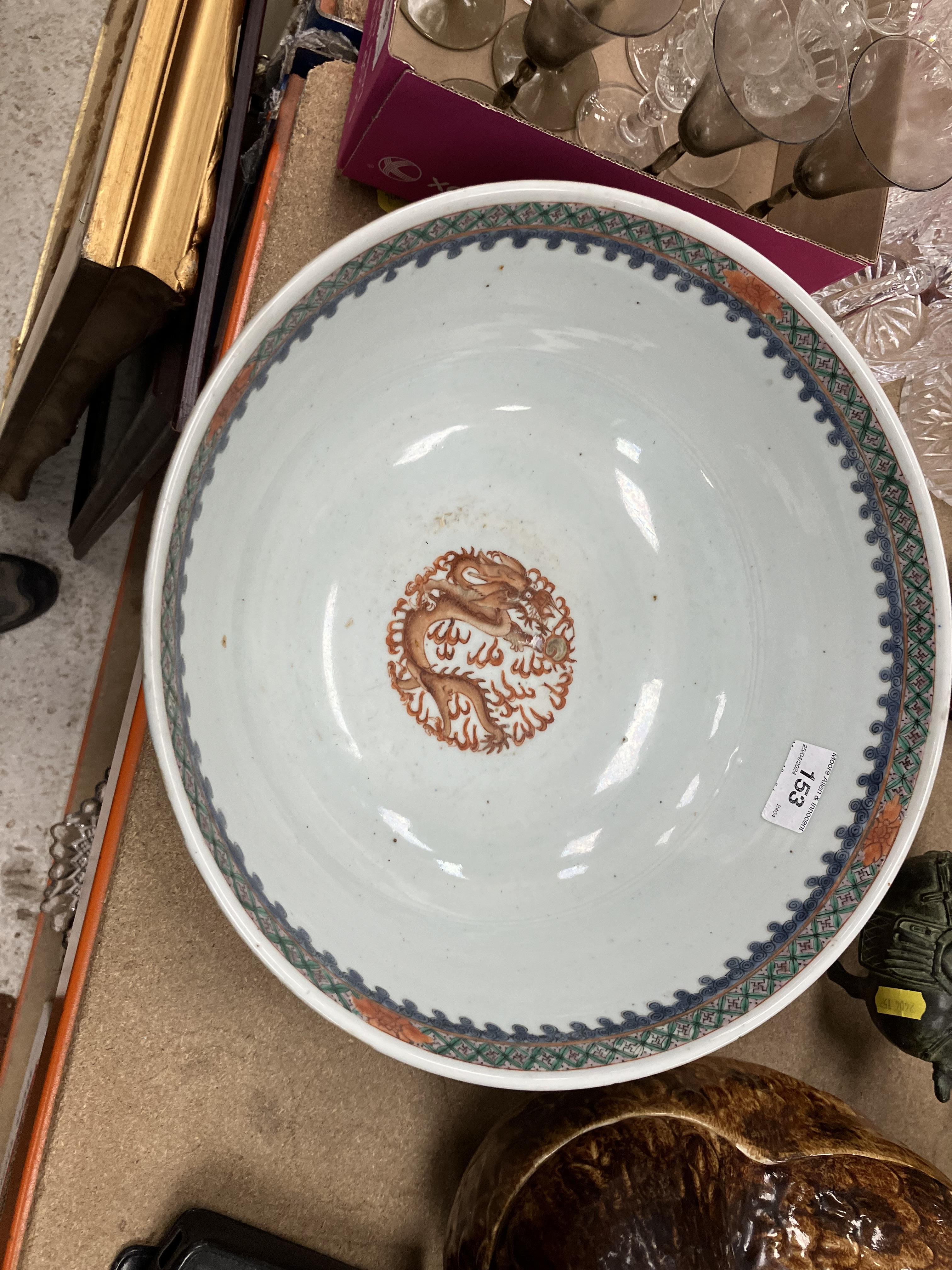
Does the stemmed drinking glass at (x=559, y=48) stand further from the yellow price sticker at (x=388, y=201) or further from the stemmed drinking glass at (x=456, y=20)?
the yellow price sticker at (x=388, y=201)

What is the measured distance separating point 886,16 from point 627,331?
1.53 feet

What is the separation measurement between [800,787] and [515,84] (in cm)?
67

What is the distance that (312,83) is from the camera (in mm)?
785

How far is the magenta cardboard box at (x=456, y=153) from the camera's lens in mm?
628

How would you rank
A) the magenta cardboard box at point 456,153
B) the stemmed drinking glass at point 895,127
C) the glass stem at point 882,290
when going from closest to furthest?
the magenta cardboard box at point 456,153 → the stemmed drinking glass at point 895,127 → the glass stem at point 882,290

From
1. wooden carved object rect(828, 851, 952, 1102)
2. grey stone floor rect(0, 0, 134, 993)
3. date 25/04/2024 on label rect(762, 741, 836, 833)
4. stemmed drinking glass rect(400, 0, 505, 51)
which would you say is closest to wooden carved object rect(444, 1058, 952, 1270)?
wooden carved object rect(828, 851, 952, 1102)

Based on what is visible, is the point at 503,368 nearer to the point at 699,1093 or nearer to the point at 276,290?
the point at 276,290

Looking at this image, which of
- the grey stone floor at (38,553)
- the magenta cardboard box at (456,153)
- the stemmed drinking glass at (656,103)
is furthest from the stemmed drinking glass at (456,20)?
the grey stone floor at (38,553)

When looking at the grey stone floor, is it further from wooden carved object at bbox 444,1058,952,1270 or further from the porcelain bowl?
wooden carved object at bbox 444,1058,952,1270

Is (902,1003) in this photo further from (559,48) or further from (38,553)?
(38,553)

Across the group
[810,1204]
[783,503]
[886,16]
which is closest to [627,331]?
[783,503]

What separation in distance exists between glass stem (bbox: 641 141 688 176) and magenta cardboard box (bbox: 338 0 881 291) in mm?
78

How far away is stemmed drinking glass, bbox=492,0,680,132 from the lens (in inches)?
24.8

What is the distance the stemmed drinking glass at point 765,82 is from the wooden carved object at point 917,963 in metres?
0.70
